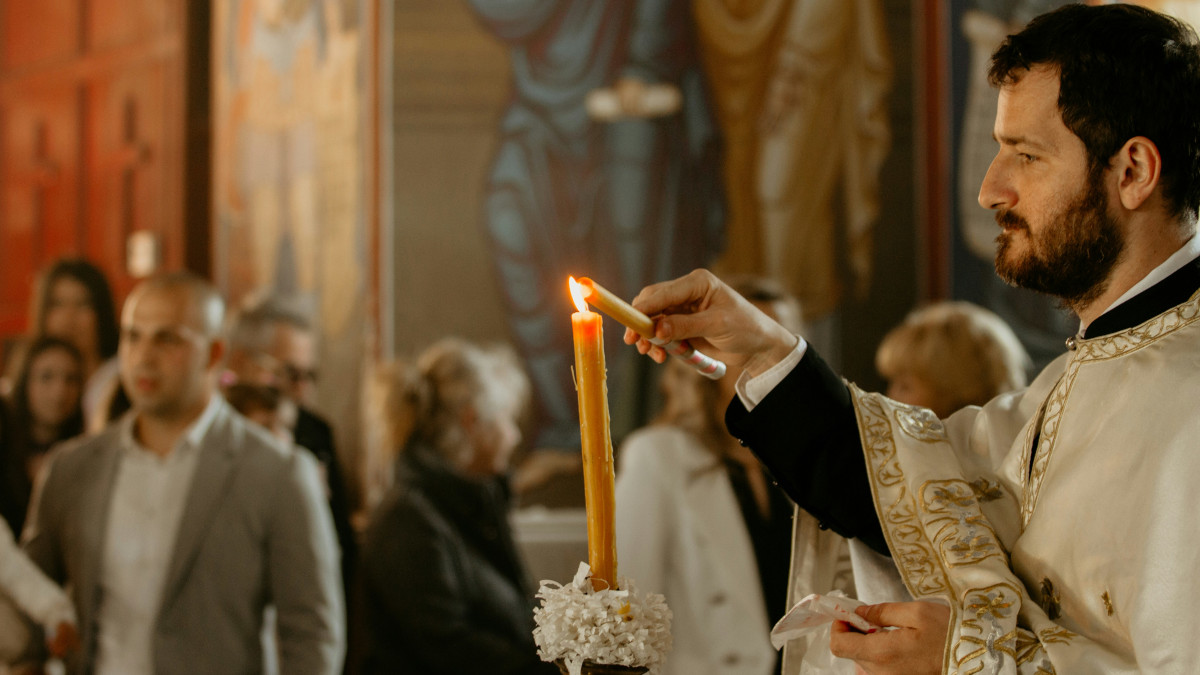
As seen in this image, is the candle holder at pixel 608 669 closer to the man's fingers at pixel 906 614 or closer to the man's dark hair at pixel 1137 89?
the man's fingers at pixel 906 614

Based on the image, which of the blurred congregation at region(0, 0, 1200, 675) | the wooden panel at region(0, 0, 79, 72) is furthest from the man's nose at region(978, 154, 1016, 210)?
the wooden panel at region(0, 0, 79, 72)

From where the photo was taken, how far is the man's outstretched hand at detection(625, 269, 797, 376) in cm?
151

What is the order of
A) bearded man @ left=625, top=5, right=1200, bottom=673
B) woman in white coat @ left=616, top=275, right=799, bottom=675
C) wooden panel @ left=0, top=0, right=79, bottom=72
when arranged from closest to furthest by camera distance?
1. bearded man @ left=625, top=5, right=1200, bottom=673
2. woman in white coat @ left=616, top=275, right=799, bottom=675
3. wooden panel @ left=0, top=0, right=79, bottom=72

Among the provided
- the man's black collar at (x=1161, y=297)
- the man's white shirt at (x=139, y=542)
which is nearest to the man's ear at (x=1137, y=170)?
the man's black collar at (x=1161, y=297)

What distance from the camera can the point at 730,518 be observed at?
3176 mm

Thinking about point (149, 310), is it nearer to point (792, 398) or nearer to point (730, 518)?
point (730, 518)

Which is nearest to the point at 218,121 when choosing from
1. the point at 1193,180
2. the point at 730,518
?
the point at 730,518

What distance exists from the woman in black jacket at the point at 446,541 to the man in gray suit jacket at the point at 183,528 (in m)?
0.28

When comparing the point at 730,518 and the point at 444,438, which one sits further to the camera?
the point at 444,438

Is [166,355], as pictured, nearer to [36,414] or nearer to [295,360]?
[295,360]

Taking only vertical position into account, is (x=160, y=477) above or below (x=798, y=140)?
below

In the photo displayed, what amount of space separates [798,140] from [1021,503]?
4644 mm

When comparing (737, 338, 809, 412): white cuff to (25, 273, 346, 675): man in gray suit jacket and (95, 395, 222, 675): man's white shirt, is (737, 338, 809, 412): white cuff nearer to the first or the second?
(25, 273, 346, 675): man in gray suit jacket

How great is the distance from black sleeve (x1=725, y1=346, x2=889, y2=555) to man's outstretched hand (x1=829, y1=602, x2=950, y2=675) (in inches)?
10.5
